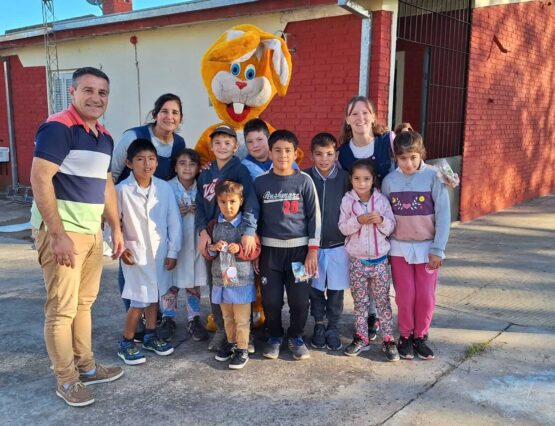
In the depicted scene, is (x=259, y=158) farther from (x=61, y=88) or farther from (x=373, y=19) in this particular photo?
Result: (x=61, y=88)

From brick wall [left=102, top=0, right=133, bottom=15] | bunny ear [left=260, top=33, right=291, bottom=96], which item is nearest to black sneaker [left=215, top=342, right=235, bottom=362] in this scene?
bunny ear [left=260, top=33, right=291, bottom=96]

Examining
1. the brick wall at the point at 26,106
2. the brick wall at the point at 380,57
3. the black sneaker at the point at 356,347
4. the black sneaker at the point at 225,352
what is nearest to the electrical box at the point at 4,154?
the brick wall at the point at 26,106

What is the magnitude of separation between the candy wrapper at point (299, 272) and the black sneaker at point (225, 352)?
0.64m

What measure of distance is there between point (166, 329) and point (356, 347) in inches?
53.7

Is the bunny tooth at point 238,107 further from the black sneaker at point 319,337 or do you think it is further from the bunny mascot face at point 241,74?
the black sneaker at point 319,337

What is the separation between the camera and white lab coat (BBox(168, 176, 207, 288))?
3.61 metres

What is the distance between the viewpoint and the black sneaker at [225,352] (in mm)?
3406

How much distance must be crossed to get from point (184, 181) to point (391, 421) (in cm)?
205

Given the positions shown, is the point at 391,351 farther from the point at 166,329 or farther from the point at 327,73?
the point at 327,73

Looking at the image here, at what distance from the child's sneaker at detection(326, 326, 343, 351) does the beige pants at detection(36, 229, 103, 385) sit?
1.60 meters

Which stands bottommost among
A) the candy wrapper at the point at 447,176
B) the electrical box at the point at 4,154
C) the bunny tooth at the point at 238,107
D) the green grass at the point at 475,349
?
the green grass at the point at 475,349

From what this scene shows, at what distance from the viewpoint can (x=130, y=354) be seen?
336cm

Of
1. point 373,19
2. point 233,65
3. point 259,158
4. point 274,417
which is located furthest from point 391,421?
point 373,19

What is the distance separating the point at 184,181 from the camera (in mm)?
3643
